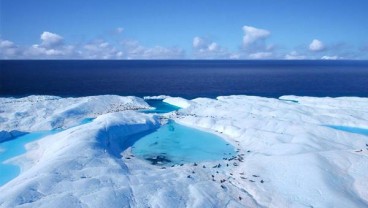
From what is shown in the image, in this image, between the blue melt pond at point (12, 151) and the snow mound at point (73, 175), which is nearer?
the snow mound at point (73, 175)

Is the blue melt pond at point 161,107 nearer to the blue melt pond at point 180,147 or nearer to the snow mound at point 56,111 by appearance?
the snow mound at point 56,111

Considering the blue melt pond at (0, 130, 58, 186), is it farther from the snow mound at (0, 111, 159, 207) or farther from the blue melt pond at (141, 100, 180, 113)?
the blue melt pond at (141, 100, 180, 113)

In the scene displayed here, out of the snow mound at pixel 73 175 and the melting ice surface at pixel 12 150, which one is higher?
the snow mound at pixel 73 175

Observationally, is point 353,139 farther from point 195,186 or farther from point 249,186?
point 195,186

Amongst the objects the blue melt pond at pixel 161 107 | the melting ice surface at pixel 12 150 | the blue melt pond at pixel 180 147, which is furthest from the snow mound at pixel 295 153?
the melting ice surface at pixel 12 150

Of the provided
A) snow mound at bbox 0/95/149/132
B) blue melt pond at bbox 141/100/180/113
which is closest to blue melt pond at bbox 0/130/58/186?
snow mound at bbox 0/95/149/132

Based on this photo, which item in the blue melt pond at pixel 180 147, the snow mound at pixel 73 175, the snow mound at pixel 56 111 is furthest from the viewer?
the snow mound at pixel 56 111

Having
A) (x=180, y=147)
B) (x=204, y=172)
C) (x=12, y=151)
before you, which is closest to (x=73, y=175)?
(x=204, y=172)
